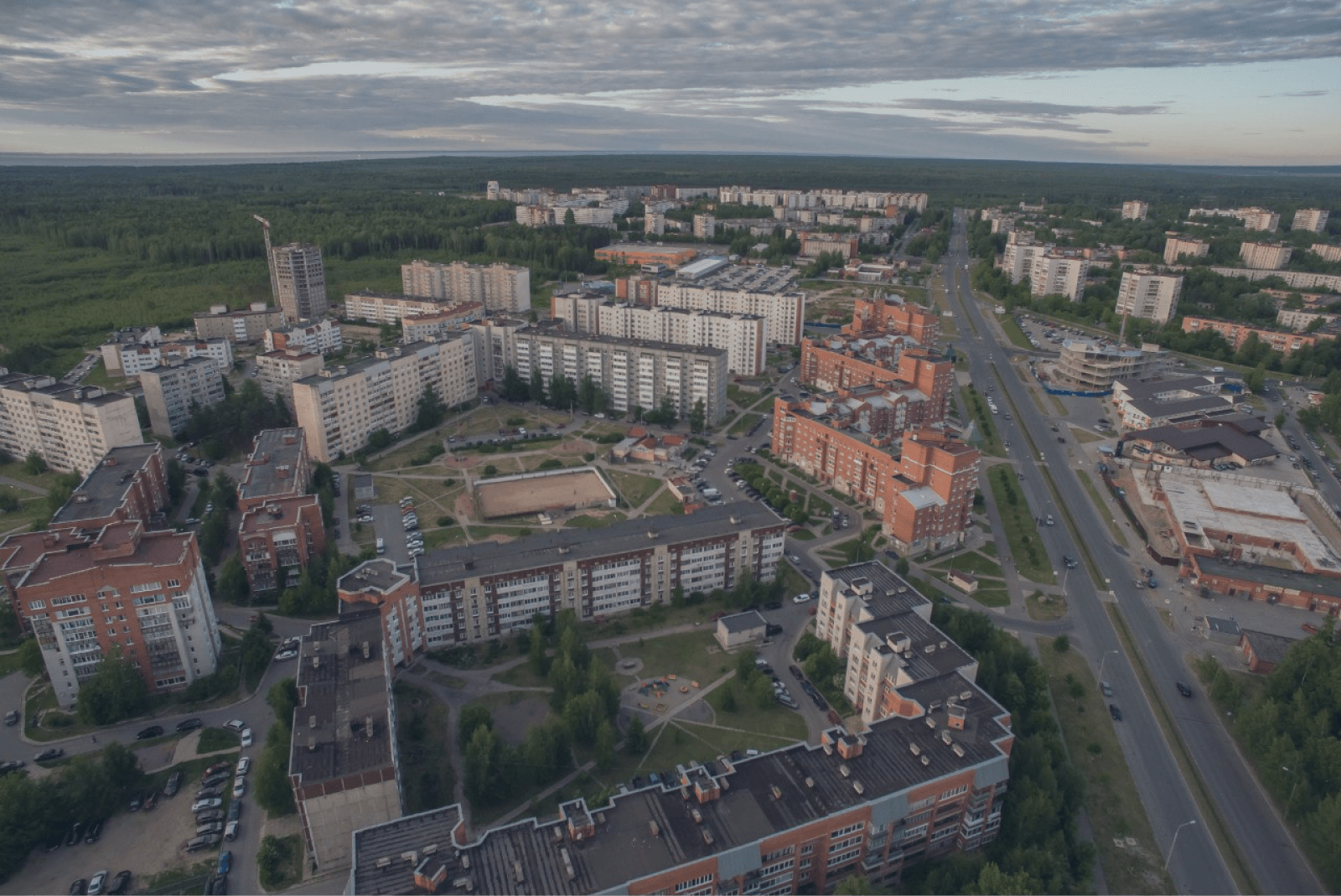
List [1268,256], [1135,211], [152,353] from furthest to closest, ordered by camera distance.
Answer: [1135,211]
[1268,256]
[152,353]

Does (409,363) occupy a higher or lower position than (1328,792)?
higher

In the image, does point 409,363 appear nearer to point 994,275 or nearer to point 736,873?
point 736,873

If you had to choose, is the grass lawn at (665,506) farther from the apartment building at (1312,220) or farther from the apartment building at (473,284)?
the apartment building at (1312,220)

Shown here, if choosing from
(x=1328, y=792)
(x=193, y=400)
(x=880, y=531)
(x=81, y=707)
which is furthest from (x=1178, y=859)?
(x=193, y=400)

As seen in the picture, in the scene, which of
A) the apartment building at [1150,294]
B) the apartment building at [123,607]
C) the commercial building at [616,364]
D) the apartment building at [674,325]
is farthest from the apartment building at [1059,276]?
the apartment building at [123,607]

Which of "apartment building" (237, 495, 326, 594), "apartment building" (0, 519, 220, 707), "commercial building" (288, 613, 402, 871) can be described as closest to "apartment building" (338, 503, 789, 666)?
"commercial building" (288, 613, 402, 871)

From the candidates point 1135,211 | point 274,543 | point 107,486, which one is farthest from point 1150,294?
point 107,486

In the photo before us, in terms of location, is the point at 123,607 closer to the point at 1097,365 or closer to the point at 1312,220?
the point at 1097,365
